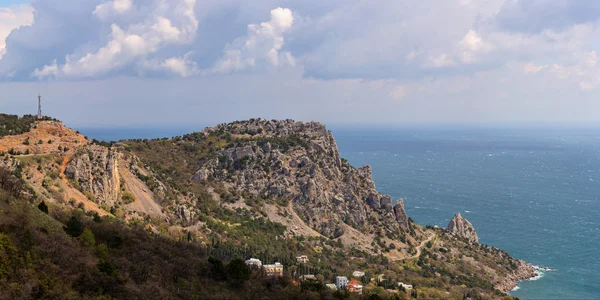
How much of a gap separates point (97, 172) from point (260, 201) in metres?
36.4

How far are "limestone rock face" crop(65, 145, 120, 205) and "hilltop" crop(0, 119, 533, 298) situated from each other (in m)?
0.17

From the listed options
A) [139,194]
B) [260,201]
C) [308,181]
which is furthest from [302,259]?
[139,194]

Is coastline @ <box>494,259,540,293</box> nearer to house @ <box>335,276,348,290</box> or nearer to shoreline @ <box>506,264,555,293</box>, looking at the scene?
shoreline @ <box>506,264,555,293</box>

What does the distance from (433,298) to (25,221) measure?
51.5 meters

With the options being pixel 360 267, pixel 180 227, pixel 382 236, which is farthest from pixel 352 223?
pixel 180 227

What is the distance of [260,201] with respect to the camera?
9262 cm

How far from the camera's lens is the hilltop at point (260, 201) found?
59.9 metres

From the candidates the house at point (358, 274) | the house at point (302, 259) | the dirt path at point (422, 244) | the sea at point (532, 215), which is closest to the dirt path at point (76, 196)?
the house at point (302, 259)

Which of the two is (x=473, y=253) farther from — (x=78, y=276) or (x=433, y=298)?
(x=78, y=276)

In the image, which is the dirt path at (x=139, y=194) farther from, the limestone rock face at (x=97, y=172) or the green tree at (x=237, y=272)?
the green tree at (x=237, y=272)

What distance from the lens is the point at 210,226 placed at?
74750mm

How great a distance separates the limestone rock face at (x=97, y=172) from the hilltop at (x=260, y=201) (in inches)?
6.6

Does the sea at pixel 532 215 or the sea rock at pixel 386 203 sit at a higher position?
the sea rock at pixel 386 203

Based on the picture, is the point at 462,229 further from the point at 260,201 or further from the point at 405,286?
the point at 260,201
